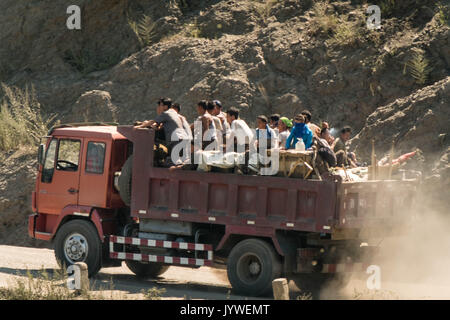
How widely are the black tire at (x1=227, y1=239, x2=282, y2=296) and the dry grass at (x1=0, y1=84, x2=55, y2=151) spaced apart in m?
11.8

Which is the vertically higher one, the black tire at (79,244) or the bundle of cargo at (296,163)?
the bundle of cargo at (296,163)

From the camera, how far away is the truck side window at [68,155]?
14.5 m

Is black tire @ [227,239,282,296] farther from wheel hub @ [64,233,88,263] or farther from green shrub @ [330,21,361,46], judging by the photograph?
green shrub @ [330,21,361,46]

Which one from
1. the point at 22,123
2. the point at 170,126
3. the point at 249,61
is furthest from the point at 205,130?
the point at 22,123

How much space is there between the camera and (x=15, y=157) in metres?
22.8

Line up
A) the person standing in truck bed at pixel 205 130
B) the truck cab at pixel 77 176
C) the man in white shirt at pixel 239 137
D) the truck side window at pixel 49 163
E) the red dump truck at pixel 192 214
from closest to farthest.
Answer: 1. the red dump truck at pixel 192 214
2. the man in white shirt at pixel 239 137
3. the person standing in truck bed at pixel 205 130
4. the truck cab at pixel 77 176
5. the truck side window at pixel 49 163

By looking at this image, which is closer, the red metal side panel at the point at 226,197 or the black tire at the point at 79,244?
the red metal side panel at the point at 226,197

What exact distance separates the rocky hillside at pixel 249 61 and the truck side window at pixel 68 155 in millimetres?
7178

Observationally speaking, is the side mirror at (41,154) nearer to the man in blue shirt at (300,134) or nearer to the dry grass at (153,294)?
the dry grass at (153,294)

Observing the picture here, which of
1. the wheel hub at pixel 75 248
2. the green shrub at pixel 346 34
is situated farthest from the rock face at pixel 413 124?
the wheel hub at pixel 75 248

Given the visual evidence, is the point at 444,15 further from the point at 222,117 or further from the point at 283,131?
the point at 222,117

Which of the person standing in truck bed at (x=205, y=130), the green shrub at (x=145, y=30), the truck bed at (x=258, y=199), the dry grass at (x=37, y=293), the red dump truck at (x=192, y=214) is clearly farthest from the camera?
the green shrub at (x=145, y=30)

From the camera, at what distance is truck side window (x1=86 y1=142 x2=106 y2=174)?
560 inches

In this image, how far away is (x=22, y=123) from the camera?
23.3m
